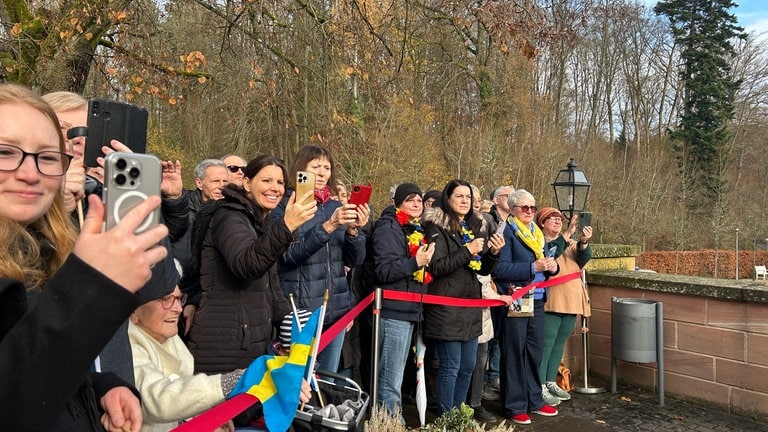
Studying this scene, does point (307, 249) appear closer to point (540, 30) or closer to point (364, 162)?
point (540, 30)

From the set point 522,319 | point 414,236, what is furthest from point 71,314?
point 522,319

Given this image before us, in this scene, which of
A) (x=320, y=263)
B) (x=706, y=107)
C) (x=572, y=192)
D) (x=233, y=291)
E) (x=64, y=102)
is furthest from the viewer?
(x=706, y=107)

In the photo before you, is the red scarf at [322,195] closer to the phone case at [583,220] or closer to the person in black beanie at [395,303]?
the person in black beanie at [395,303]

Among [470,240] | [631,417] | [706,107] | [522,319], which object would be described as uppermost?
[706,107]

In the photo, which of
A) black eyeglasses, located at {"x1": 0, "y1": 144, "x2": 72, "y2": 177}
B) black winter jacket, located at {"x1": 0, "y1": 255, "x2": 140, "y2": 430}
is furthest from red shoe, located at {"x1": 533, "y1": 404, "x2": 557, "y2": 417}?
black winter jacket, located at {"x1": 0, "y1": 255, "x2": 140, "y2": 430}

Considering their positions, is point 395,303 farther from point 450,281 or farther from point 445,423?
point 445,423

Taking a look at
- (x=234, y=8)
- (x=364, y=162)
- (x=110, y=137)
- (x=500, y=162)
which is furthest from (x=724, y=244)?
(x=110, y=137)

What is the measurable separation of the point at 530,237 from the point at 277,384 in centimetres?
410

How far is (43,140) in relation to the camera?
138 cm

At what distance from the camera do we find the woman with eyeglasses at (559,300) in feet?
20.8

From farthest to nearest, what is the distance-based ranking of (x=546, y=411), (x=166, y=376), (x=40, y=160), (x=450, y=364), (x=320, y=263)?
(x=546, y=411)
(x=450, y=364)
(x=320, y=263)
(x=166, y=376)
(x=40, y=160)

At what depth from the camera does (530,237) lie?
593cm

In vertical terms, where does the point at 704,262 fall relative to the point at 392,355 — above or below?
above

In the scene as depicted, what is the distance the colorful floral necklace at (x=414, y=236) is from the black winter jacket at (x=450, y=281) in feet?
0.21
